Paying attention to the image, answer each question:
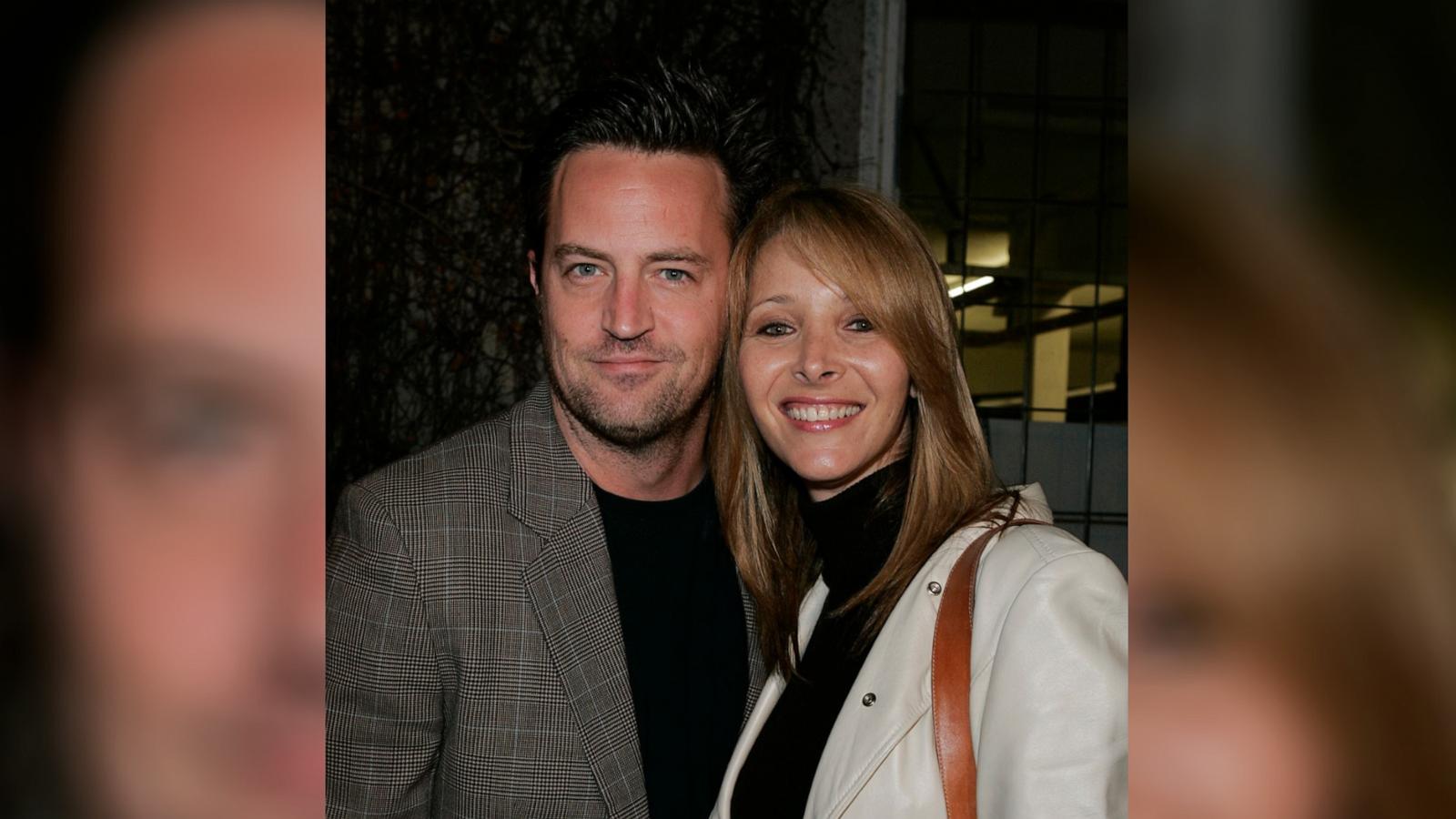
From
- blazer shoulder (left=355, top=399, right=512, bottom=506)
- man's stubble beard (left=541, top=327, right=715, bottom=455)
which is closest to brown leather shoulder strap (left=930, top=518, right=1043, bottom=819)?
man's stubble beard (left=541, top=327, right=715, bottom=455)

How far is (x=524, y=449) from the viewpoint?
2004mm

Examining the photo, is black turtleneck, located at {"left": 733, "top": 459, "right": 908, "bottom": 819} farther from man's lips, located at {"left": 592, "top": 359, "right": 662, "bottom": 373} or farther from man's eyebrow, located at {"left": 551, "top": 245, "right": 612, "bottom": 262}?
man's eyebrow, located at {"left": 551, "top": 245, "right": 612, "bottom": 262}

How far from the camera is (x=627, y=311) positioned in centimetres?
200

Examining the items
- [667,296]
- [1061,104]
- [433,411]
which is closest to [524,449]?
[667,296]

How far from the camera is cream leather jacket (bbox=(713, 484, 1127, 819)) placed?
3.84 feet

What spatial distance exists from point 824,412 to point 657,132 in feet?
2.59

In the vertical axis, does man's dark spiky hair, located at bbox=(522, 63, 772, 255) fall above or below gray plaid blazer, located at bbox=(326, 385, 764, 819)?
above

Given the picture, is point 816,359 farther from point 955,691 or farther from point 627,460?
point 955,691

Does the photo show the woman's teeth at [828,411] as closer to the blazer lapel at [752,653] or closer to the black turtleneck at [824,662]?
the black turtleneck at [824,662]

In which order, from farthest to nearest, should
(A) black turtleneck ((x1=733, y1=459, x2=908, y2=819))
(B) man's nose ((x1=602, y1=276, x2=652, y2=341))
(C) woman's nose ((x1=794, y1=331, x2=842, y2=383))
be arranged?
(B) man's nose ((x1=602, y1=276, x2=652, y2=341)) < (C) woman's nose ((x1=794, y1=331, x2=842, y2=383)) < (A) black turtleneck ((x1=733, y1=459, x2=908, y2=819))
